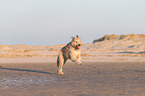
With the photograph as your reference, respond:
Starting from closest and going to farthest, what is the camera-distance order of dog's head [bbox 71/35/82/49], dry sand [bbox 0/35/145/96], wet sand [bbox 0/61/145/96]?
1. wet sand [bbox 0/61/145/96]
2. dry sand [bbox 0/35/145/96]
3. dog's head [bbox 71/35/82/49]

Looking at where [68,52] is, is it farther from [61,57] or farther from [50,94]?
[50,94]

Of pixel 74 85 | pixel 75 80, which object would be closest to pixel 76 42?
pixel 75 80

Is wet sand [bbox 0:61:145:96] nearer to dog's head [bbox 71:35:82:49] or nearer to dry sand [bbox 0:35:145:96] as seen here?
dry sand [bbox 0:35:145:96]

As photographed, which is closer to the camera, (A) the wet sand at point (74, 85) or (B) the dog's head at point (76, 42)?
(A) the wet sand at point (74, 85)

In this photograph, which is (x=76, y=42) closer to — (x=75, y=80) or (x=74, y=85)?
(x=75, y=80)

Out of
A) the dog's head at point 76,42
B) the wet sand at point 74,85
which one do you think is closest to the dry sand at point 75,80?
the wet sand at point 74,85

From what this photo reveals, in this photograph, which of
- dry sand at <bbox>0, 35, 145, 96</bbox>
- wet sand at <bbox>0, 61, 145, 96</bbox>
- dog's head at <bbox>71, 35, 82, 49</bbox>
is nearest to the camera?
wet sand at <bbox>0, 61, 145, 96</bbox>

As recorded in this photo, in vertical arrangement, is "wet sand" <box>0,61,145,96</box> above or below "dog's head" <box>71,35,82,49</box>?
below

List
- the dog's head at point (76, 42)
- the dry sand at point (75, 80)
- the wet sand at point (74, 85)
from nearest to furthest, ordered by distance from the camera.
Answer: the wet sand at point (74, 85)
the dry sand at point (75, 80)
the dog's head at point (76, 42)

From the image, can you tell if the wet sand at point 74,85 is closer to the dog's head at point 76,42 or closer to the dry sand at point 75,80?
the dry sand at point 75,80

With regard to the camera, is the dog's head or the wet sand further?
the dog's head

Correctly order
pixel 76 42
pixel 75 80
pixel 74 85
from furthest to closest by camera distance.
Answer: pixel 76 42
pixel 75 80
pixel 74 85

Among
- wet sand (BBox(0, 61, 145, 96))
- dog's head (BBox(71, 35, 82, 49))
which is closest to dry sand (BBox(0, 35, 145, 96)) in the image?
wet sand (BBox(0, 61, 145, 96))

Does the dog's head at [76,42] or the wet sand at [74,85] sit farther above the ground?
the dog's head at [76,42]
